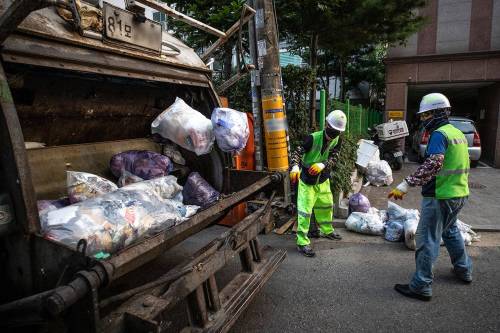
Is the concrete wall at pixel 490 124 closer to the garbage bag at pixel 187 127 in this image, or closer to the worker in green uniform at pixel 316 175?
the worker in green uniform at pixel 316 175

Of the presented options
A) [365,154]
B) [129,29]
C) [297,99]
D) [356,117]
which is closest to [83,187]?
[129,29]

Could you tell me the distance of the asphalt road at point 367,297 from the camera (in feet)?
8.41

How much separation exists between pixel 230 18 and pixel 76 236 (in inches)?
185

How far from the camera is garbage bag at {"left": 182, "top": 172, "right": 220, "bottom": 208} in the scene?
2980mm

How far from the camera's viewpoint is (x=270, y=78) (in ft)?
15.2

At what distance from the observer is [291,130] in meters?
6.11

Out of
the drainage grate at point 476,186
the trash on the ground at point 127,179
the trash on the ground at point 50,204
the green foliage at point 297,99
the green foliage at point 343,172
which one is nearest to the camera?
the trash on the ground at point 50,204

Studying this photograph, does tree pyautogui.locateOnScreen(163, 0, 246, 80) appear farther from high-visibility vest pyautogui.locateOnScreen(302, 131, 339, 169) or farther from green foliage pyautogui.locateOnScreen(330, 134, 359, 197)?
green foliage pyautogui.locateOnScreen(330, 134, 359, 197)

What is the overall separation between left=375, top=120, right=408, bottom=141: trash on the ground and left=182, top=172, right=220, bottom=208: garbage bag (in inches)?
301

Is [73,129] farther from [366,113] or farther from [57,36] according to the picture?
[366,113]

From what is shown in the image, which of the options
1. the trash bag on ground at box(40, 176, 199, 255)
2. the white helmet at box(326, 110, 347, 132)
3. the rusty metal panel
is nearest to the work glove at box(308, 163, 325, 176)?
the white helmet at box(326, 110, 347, 132)

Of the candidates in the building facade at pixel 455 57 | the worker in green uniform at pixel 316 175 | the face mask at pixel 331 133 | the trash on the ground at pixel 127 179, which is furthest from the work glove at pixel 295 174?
the building facade at pixel 455 57

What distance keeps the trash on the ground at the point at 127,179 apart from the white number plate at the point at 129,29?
100 centimetres

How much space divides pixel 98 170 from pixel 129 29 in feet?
3.95
